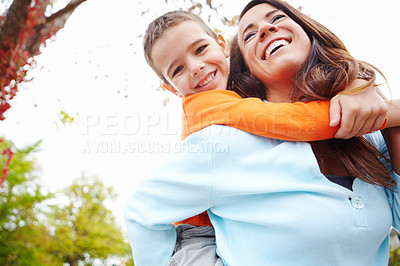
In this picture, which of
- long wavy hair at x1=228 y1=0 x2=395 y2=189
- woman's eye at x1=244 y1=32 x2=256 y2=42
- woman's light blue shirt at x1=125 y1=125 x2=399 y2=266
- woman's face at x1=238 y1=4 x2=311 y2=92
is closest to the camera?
woman's light blue shirt at x1=125 y1=125 x2=399 y2=266

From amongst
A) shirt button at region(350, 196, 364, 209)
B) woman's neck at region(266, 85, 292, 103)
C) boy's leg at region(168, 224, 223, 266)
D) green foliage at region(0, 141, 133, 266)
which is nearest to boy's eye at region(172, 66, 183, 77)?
woman's neck at region(266, 85, 292, 103)

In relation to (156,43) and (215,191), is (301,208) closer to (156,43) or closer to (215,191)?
(215,191)

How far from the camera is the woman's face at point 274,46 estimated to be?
1147 mm

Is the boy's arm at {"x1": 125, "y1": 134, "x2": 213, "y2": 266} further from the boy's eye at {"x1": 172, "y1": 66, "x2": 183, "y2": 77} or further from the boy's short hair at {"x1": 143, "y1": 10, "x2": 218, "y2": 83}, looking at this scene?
the boy's short hair at {"x1": 143, "y1": 10, "x2": 218, "y2": 83}

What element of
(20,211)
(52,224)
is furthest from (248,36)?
(52,224)

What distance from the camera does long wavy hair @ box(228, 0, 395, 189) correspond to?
101cm

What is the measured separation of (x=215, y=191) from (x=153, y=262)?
302 millimetres

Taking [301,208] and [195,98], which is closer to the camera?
[301,208]

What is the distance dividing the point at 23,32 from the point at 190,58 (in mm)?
1707

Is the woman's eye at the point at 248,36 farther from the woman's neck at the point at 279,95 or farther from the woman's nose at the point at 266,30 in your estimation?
the woman's neck at the point at 279,95

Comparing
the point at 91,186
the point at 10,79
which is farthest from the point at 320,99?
the point at 91,186

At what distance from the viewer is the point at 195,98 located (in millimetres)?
1160

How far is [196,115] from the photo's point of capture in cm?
111

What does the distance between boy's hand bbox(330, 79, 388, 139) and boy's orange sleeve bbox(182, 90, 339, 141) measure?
3cm
